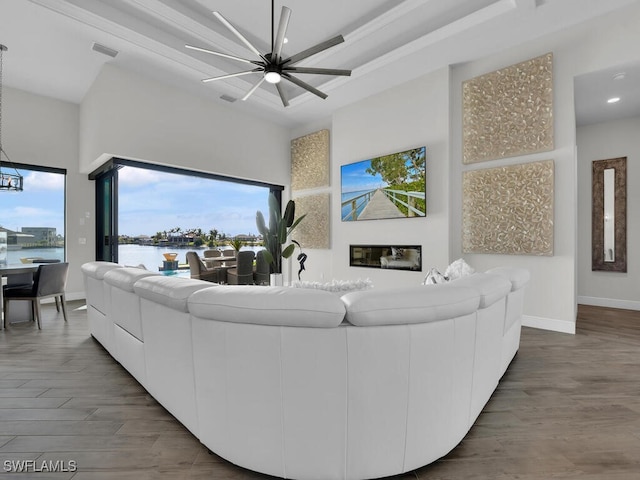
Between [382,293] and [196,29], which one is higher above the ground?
[196,29]

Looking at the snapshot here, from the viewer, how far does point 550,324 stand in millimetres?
3686

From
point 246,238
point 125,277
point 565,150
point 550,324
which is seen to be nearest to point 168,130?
point 246,238

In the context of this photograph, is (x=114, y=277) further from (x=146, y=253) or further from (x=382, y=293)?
(x=146, y=253)

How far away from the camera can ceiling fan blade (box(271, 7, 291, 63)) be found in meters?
2.37

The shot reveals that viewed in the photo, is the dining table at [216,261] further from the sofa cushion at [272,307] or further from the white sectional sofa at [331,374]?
the sofa cushion at [272,307]

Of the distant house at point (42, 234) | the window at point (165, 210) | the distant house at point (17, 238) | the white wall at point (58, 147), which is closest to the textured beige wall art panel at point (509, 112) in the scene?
the window at point (165, 210)

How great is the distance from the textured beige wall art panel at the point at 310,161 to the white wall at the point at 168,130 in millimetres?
420

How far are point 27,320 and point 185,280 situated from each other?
3827 mm

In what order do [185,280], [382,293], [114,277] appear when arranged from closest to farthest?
[382,293], [185,280], [114,277]

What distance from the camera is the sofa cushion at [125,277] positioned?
2119 mm

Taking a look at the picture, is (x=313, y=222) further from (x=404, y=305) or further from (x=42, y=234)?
(x=404, y=305)

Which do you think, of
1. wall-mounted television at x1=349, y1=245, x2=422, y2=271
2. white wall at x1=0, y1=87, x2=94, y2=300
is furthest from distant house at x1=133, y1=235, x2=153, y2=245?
wall-mounted television at x1=349, y1=245, x2=422, y2=271

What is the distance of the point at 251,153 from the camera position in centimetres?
613

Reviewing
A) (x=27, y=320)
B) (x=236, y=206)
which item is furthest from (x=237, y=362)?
(x=236, y=206)
